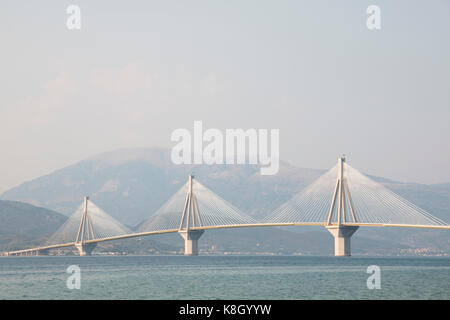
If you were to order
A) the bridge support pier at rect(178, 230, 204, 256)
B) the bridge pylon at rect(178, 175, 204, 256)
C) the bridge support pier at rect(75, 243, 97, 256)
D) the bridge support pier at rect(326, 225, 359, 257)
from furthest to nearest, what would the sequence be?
the bridge support pier at rect(75, 243, 97, 256)
the bridge support pier at rect(178, 230, 204, 256)
the bridge pylon at rect(178, 175, 204, 256)
the bridge support pier at rect(326, 225, 359, 257)

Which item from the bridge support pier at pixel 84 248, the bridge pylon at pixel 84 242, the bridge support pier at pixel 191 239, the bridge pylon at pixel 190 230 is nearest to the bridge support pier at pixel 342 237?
the bridge pylon at pixel 190 230

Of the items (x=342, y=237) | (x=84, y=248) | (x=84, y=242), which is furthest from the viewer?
(x=84, y=248)

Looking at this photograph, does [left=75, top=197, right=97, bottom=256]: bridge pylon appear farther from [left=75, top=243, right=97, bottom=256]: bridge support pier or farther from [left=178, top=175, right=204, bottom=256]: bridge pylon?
[left=178, top=175, right=204, bottom=256]: bridge pylon

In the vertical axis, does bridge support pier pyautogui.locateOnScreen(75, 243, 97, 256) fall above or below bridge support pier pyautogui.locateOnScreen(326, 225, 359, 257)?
below

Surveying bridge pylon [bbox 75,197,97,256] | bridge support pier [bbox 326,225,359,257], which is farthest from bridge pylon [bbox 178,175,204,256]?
bridge support pier [bbox 326,225,359,257]

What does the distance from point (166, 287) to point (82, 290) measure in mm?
6032

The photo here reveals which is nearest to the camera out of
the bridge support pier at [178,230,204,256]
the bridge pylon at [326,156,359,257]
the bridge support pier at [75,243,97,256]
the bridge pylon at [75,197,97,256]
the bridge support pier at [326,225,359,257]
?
the bridge pylon at [326,156,359,257]

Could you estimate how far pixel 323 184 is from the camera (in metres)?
123

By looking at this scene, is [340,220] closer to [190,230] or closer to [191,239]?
[190,230]

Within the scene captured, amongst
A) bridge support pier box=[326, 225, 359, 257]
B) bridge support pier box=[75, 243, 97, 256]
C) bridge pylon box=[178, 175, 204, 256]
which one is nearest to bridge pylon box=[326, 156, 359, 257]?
bridge support pier box=[326, 225, 359, 257]

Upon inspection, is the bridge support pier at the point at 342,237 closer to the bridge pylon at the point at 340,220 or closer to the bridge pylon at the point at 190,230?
the bridge pylon at the point at 340,220

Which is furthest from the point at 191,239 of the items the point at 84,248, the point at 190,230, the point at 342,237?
the point at 342,237

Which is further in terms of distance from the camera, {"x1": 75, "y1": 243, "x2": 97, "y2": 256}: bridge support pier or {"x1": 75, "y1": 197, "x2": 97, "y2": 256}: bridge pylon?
{"x1": 75, "y1": 243, "x2": 97, "y2": 256}: bridge support pier

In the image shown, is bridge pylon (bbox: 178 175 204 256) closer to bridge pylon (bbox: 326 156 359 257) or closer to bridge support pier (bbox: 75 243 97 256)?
bridge support pier (bbox: 75 243 97 256)
